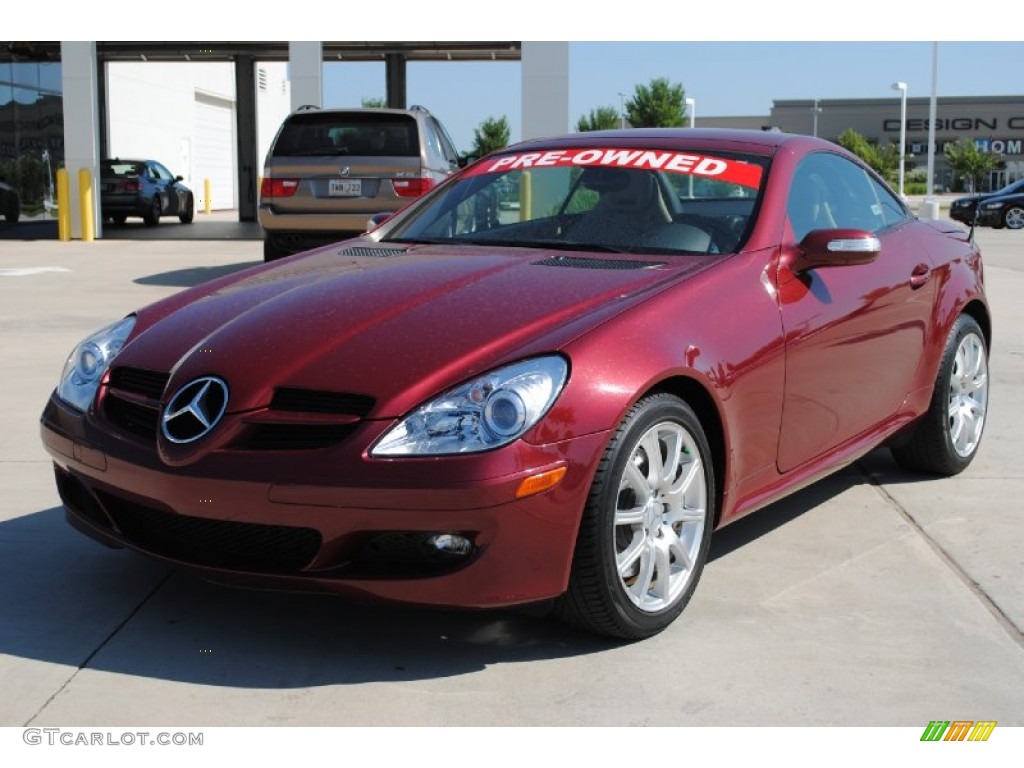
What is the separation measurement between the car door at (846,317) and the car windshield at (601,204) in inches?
9.0

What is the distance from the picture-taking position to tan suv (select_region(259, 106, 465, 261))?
12.1m

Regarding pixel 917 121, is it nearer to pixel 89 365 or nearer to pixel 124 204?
pixel 124 204

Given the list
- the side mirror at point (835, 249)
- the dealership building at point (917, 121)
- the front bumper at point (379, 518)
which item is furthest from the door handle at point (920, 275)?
the dealership building at point (917, 121)

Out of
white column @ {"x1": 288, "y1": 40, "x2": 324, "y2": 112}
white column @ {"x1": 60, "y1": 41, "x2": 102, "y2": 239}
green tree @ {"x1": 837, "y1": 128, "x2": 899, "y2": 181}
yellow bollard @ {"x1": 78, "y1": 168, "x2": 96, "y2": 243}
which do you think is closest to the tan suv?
white column @ {"x1": 288, "y1": 40, "x2": 324, "y2": 112}

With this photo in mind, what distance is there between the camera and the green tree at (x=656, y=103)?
249 ft

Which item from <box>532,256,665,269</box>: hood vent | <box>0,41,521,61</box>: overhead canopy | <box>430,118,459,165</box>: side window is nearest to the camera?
<box>532,256,665,269</box>: hood vent

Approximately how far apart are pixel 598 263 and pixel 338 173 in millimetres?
8455

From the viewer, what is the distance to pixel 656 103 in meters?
76.3

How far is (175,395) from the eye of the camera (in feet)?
11.5

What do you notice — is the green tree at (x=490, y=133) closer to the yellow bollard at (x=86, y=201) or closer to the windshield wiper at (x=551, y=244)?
the yellow bollard at (x=86, y=201)

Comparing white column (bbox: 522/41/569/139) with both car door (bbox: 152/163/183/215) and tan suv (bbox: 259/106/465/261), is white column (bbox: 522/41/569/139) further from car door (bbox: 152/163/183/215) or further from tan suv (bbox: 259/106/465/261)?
car door (bbox: 152/163/183/215)

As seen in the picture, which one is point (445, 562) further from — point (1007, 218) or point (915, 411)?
point (1007, 218)

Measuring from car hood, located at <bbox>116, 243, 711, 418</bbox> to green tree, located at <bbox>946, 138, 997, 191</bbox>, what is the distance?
245 feet
